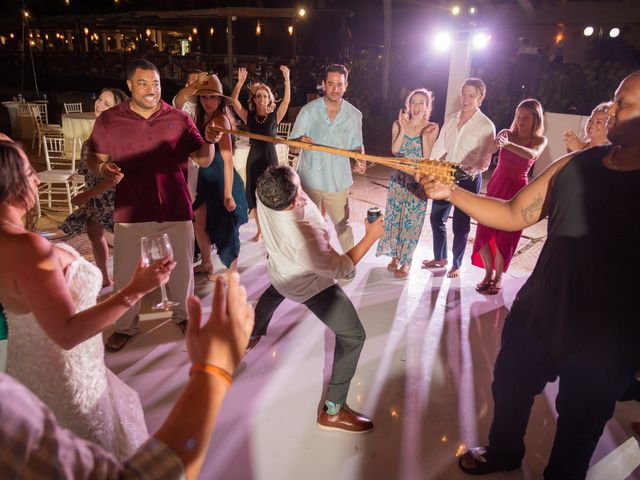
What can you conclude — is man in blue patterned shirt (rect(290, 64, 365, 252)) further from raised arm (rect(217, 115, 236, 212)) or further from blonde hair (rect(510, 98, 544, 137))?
blonde hair (rect(510, 98, 544, 137))

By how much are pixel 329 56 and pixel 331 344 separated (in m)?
18.9

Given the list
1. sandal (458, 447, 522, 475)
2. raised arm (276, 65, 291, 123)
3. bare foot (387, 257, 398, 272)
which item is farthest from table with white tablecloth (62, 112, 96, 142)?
sandal (458, 447, 522, 475)

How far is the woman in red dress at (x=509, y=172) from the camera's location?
390cm

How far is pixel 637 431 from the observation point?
101 inches

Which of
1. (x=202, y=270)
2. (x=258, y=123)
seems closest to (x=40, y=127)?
(x=258, y=123)

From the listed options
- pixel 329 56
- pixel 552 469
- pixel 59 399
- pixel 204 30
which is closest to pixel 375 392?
pixel 552 469

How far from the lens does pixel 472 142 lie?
4.12m

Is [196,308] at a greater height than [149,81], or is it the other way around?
[149,81]

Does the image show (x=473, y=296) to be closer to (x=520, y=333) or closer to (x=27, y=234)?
(x=520, y=333)

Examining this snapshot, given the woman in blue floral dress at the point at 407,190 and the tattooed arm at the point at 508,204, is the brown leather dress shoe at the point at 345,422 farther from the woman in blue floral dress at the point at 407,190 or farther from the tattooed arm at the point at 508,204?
the woman in blue floral dress at the point at 407,190

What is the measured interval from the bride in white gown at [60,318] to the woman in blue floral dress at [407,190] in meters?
3.04

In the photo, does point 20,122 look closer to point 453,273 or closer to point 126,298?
point 453,273

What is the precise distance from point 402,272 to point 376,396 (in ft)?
6.21

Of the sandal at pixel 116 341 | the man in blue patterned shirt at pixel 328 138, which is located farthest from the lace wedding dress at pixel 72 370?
the man in blue patterned shirt at pixel 328 138
